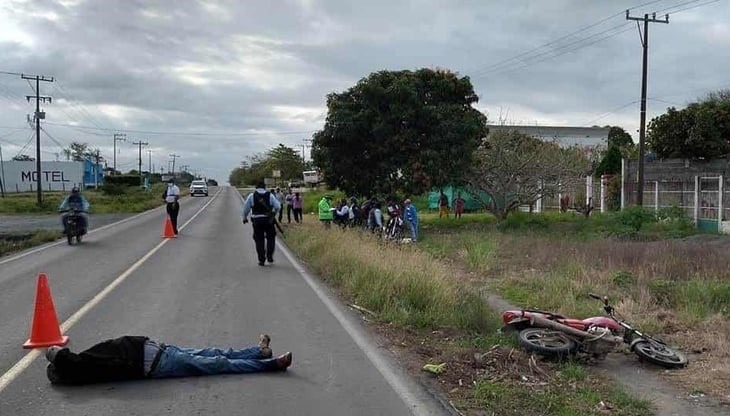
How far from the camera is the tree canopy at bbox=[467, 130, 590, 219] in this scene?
3014 cm

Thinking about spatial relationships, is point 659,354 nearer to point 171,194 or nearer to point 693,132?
point 171,194

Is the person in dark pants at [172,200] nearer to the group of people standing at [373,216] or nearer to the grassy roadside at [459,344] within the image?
the group of people standing at [373,216]

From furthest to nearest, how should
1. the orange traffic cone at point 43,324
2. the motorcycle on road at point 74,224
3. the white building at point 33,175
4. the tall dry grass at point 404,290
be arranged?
the white building at point 33,175, the motorcycle on road at point 74,224, the tall dry grass at point 404,290, the orange traffic cone at point 43,324

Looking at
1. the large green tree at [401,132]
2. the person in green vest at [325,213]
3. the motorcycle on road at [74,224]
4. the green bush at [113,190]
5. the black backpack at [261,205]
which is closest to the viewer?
the black backpack at [261,205]

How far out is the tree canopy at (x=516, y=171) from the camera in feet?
98.9

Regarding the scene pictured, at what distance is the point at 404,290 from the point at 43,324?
4694 mm

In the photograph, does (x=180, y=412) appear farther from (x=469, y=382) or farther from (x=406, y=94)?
(x=406, y=94)

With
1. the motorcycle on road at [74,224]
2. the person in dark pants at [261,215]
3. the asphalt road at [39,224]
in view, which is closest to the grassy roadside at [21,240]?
the motorcycle on road at [74,224]

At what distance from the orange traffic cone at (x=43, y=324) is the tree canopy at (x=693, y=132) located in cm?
2824

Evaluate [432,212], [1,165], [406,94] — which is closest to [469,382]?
[406,94]

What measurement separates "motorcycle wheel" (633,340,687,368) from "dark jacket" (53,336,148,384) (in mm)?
4929

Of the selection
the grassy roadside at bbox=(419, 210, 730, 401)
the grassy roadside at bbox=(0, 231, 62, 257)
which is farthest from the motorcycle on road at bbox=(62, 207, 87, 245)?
the grassy roadside at bbox=(419, 210, 730, 401)

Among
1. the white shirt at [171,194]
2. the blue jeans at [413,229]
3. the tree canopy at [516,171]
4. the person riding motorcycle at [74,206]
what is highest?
the tree canopy at [516,171]

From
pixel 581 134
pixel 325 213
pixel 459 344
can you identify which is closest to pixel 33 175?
pixel 581 134
